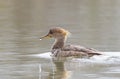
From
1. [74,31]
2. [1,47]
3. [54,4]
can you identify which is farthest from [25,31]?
[54,4]

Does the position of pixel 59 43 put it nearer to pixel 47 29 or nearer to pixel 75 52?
pixel 75 52

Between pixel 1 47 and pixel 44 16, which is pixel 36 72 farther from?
pixel 44 16

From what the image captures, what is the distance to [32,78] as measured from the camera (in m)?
10.9

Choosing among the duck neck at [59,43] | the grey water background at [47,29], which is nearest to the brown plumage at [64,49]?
the duck neck at [59,43]

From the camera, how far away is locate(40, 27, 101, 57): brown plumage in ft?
43.9

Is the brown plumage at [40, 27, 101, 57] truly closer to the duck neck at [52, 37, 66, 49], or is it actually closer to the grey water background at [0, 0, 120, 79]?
the duck neck at [52, 37, 66, 49]

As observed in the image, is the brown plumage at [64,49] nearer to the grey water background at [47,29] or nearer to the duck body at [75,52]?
the duck body at [75,52]

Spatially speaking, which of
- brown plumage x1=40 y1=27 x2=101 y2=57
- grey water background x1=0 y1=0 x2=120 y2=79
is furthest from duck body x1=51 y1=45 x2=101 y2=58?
grey water background x1=0 y1=0 x2=120 y2=79

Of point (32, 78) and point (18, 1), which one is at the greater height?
point (32, 78)

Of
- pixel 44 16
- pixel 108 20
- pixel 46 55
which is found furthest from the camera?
pixel 44 16

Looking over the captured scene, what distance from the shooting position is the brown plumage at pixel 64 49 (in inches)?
526

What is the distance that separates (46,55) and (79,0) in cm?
1460

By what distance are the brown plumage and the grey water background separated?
1.09 feet

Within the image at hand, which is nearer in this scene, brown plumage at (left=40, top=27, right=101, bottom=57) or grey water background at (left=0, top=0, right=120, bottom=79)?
grey water background at (left=0, top=0, right=120, bottom=79)
